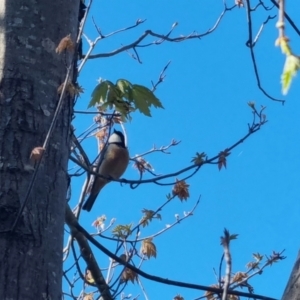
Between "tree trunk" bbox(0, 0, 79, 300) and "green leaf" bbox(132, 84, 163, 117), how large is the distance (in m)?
0.67

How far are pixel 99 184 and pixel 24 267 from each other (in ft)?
12.7

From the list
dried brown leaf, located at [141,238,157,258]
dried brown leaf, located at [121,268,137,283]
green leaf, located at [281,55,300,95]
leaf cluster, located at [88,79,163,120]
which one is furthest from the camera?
dried brown leaf, located at [141,238,157,258]

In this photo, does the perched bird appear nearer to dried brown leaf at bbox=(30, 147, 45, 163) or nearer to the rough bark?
dried brown leaf at bbox=(30, 147, 45, 163)

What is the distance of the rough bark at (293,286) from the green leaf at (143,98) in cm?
135

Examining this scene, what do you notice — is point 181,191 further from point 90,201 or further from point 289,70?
point 289,70

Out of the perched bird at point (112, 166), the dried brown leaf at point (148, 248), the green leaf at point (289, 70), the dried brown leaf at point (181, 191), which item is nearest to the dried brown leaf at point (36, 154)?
the green leaf at point (289, 70)

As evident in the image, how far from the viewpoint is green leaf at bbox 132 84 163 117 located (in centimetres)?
257

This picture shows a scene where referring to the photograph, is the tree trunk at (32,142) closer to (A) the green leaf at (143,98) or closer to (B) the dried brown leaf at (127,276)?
(A) the green leaf at (143,98)

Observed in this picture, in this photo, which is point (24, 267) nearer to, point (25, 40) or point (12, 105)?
point (12, 105)

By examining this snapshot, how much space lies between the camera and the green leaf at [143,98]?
257cm

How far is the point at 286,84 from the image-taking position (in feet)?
2.39

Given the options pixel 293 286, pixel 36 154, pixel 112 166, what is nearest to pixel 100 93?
pixel 36 154

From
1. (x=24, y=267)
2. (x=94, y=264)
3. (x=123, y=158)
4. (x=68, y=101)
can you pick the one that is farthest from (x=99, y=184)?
(x=24, y=267)

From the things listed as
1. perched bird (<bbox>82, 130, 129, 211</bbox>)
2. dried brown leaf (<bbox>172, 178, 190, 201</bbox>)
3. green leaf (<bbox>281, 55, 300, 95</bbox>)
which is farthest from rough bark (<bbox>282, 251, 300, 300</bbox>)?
perched bird (<bbox>82, 130, 129, 211</bbox>)
